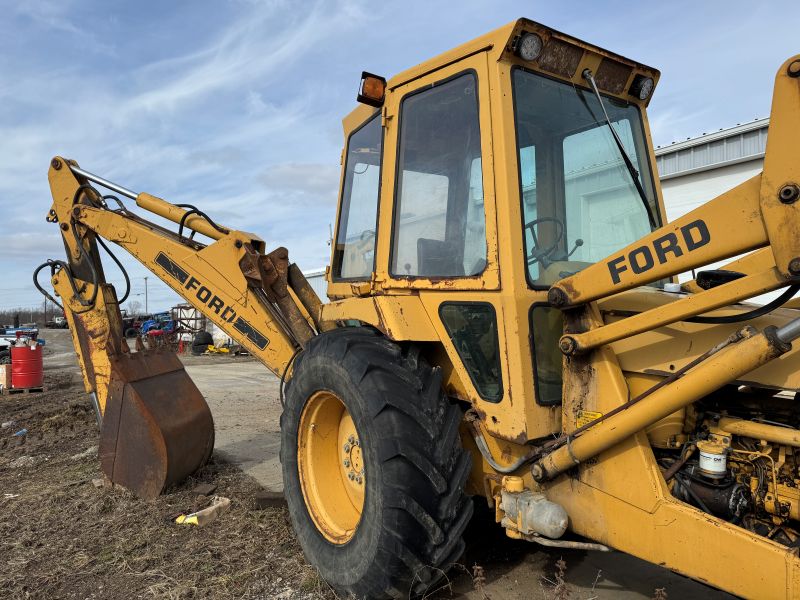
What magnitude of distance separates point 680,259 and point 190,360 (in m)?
19.3

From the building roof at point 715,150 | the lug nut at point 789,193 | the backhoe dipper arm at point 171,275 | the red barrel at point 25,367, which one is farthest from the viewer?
the red barrel at point 25,367

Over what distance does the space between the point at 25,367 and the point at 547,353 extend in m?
11.8

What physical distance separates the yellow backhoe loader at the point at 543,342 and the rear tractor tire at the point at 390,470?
0.03 feet

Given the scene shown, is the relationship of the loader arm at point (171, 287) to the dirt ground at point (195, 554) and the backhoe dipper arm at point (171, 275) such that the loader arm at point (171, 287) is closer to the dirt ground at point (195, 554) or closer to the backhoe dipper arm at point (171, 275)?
the backhoe dipper arm at point (171, 275)

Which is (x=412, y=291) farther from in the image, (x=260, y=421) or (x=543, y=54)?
(x=260, y=421)

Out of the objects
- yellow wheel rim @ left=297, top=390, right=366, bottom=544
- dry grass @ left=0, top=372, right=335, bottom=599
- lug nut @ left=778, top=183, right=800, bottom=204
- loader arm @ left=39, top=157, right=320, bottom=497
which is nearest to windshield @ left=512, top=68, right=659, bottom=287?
lug nut @ left=778, top=183, right=800, bottom=204

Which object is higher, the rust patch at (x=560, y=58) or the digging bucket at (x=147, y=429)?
the rust patch at (x=560, y=58)

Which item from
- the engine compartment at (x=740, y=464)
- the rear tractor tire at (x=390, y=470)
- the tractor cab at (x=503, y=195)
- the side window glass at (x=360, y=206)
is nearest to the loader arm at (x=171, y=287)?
the side window glass at (x=360, y=206)

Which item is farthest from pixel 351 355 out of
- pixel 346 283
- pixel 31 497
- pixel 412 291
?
pixel 31 497

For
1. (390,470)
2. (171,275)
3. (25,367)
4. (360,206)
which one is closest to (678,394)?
(390,470)

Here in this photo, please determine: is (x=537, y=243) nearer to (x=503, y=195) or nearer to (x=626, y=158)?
(x=503, y=195)

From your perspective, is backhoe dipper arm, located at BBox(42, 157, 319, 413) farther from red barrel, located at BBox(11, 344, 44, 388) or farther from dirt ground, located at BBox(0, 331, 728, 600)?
red barrel, located at BBox(11, 344, 44, 388)

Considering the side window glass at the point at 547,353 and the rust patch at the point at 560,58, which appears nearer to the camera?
the side window glass at the point at 547,353

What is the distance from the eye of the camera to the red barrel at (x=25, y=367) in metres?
11.6
